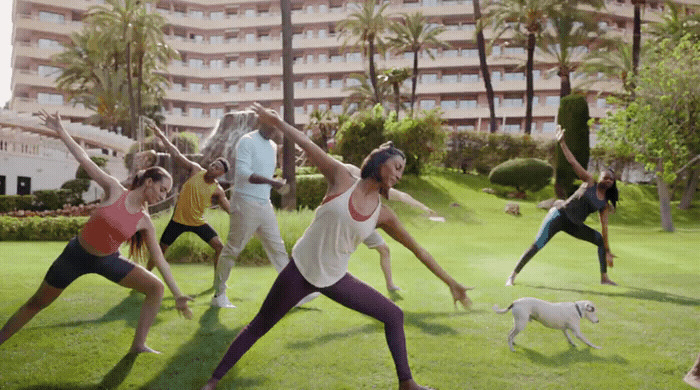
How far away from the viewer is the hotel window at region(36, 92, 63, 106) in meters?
67.0

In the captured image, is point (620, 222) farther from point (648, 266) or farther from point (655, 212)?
point (648, 266)

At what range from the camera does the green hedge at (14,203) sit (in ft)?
85.9

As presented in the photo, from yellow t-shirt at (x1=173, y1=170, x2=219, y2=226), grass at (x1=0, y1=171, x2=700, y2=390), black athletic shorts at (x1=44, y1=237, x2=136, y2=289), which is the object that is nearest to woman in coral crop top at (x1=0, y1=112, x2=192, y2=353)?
black athletic shorts at (x1=44, y1=237, x2=136, y2=289)

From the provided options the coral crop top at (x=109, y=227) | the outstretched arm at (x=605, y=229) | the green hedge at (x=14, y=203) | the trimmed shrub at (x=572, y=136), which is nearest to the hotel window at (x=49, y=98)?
the green hedge at (x=14, y=203)

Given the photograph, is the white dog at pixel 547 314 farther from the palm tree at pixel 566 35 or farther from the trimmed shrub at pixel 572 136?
the palm tree at pixel 566 35

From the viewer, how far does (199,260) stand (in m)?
12.6

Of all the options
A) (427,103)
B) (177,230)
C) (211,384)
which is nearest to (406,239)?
(211,384)

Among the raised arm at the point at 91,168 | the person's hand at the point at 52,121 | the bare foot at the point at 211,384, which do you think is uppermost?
the person's hand at the point at 52,121

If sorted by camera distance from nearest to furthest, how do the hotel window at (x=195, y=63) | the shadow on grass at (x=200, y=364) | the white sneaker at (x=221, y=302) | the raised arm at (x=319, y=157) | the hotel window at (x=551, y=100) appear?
the raised arm at (x=319, y=157), the shadow on grass at (x=200, y=364), the white sneaker at (x=221, y=302), the hotel window at (x=551, y=100), the hotel window at (x=195, y=63)

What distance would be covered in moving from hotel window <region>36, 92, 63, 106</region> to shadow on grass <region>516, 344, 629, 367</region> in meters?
69.7

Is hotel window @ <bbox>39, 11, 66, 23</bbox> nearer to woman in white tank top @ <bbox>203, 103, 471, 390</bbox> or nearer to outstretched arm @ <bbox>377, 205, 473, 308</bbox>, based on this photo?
woman in white tank top @ <bbox>203, 103, 471, 390</bbox>

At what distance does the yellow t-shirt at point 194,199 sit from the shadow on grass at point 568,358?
14.0 feet

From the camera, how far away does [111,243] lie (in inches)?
188

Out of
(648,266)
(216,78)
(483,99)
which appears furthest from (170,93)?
(648,266)
